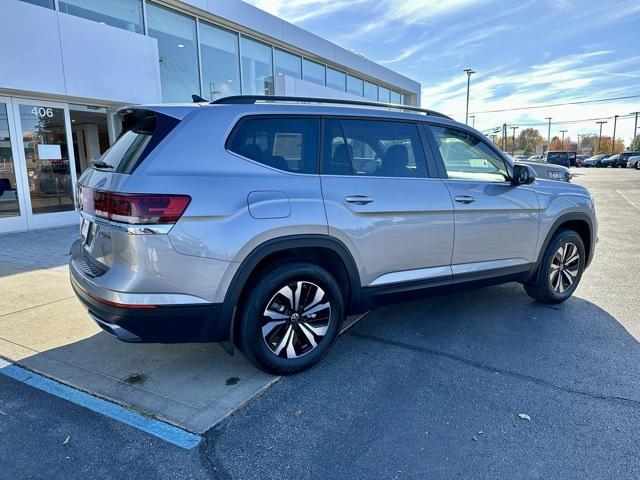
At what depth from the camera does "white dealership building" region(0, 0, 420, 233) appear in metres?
8.48

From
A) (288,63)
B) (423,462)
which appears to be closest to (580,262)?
(423,462)

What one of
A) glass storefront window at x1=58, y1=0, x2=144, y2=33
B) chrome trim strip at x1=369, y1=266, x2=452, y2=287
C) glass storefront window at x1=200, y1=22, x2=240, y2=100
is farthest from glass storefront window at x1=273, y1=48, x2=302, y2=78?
chrome trim strip at x1=369, y1=266, x2=452, y2=287

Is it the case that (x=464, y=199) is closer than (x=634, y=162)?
Yes

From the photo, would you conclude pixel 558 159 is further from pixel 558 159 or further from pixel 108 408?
pixel 108 408

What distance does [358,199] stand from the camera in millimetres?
3232

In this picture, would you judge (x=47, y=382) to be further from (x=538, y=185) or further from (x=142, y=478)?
(x=538, y=185)

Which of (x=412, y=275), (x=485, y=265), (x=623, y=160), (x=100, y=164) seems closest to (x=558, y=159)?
(x=623, y=160)

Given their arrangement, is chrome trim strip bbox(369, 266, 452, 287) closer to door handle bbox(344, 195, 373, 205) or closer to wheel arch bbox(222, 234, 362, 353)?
wheel arch bbox(222, 234, 362, 353)

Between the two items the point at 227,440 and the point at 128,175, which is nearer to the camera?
the point at 227,440

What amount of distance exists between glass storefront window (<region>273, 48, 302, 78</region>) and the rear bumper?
43.8 feet

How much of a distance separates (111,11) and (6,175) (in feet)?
13.9

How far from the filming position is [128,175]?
2668 mm

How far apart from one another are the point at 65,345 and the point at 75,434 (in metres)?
1.39

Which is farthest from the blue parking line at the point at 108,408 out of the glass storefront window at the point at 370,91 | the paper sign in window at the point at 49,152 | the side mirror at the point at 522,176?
the glass storefront window at the point at 370,91
